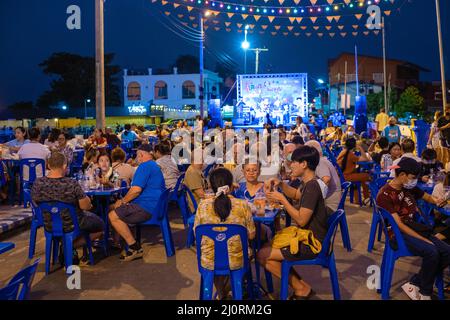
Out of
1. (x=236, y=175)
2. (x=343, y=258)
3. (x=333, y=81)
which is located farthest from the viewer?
(x=333, y=81)

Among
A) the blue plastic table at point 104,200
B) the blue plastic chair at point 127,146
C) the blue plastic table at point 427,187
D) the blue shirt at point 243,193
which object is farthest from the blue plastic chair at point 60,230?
the blue plastic chair at point 127,146

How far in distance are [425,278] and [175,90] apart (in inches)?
2262

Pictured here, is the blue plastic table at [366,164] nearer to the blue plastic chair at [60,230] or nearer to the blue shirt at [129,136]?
the blue plastic chair at [60,230]

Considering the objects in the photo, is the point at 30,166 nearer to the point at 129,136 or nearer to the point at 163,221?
Answer: the point at 163,221

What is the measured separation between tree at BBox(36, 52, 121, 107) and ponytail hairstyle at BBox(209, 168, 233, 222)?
5642 centimetres

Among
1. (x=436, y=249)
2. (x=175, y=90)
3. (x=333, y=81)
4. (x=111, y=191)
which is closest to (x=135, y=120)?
(x=175, y=90)

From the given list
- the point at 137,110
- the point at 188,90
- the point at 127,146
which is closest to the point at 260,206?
the point at 127,146

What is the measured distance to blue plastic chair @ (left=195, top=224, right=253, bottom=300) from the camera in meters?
4.21

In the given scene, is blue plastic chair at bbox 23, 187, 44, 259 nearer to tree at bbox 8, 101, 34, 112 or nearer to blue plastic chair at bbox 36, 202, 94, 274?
blue plastic chair at bbox 36, 202, 94, 274

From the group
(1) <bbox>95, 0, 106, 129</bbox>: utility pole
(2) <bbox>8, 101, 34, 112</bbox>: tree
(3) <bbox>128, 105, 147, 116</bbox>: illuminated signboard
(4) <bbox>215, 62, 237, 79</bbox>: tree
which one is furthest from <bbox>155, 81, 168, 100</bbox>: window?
(1) <bbox>95, 0, 106, 129</bbox>: utility pole

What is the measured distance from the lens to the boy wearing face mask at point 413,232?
4.71 m

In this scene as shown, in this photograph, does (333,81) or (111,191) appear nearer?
(111,191)

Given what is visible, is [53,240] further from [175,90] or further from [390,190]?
[175,90]

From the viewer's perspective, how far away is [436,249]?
472 cm
